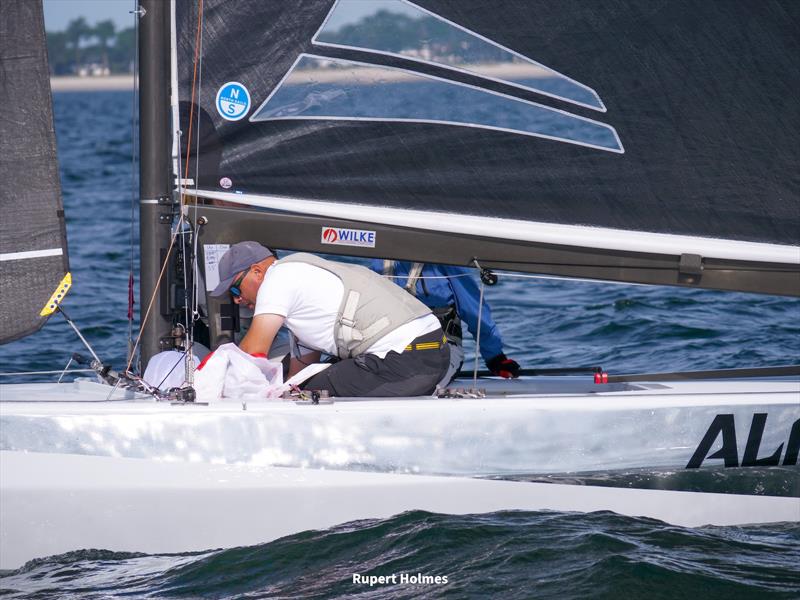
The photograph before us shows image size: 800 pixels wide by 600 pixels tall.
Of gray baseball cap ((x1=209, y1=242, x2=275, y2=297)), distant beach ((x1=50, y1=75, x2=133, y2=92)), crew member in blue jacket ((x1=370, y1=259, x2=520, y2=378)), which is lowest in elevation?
crew member in blue jacket ((x1=370, y1=259, x2=520, y2=378))

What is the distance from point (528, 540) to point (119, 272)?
18.9 feet

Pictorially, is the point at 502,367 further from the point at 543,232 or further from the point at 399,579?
the point at 399,579

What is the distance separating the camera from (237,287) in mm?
3977

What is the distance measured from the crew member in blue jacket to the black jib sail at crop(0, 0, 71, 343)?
127 cm

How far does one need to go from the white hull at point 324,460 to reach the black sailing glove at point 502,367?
705mm

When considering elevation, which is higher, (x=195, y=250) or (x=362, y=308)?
(x=195, y=250)

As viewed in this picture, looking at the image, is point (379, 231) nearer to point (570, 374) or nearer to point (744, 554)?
point (570, 374)

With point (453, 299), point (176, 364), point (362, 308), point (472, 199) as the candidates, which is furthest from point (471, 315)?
point (176, 364)

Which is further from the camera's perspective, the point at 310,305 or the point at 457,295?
the point at 457,295

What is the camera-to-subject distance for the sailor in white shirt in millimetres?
3771

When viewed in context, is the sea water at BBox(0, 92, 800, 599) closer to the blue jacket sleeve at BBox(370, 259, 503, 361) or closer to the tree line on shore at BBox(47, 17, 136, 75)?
the blue jacket sleeve at BBox(370, 259, 503, 361)

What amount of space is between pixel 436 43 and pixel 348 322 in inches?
38.1

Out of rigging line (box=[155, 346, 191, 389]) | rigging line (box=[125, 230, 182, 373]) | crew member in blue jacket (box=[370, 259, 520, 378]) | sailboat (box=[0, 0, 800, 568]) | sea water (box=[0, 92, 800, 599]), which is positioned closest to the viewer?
sea water (box=[0, 92, 800, 599])

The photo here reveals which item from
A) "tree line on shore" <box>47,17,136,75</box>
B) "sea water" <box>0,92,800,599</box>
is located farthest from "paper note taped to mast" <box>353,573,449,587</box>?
"tree line on shore" <box>47,17,136,75</box>
